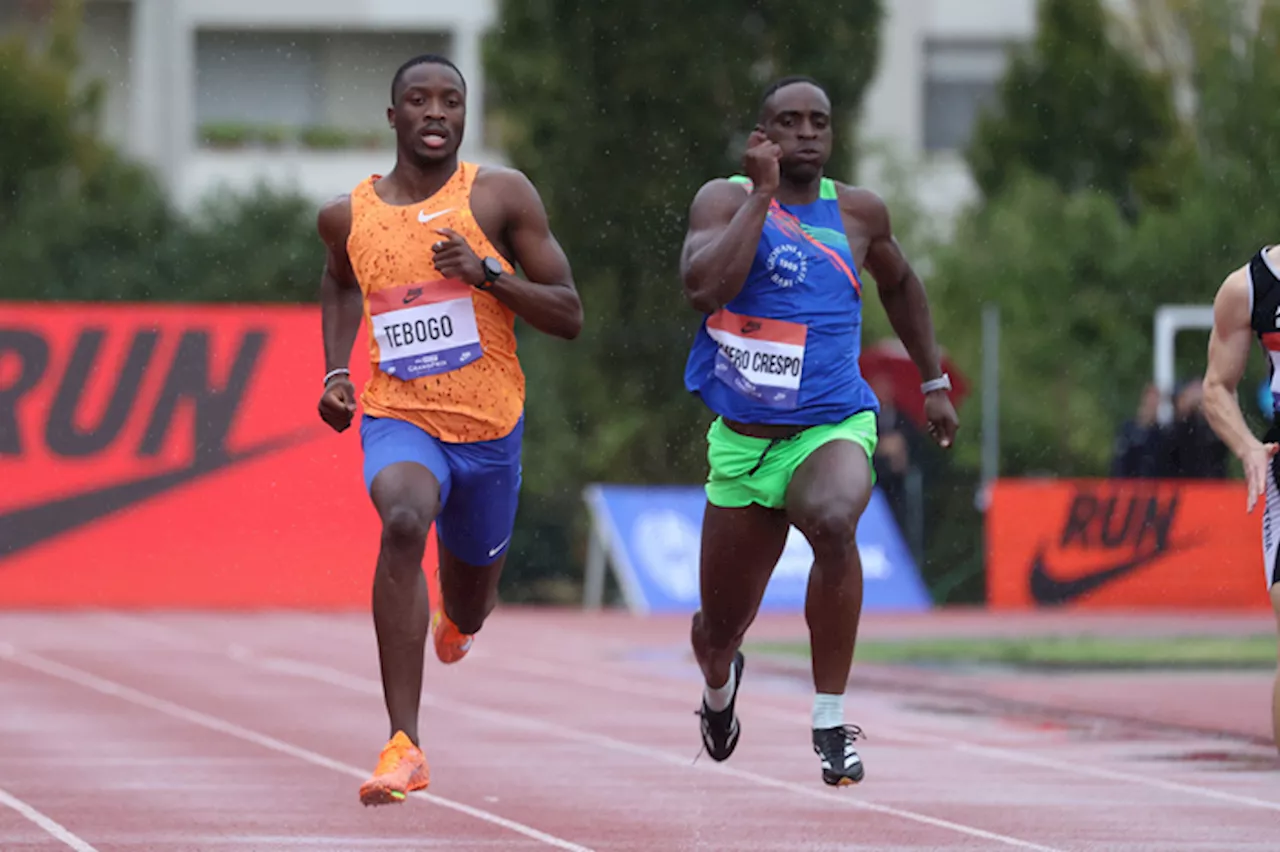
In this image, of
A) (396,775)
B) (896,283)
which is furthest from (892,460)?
(396,775)

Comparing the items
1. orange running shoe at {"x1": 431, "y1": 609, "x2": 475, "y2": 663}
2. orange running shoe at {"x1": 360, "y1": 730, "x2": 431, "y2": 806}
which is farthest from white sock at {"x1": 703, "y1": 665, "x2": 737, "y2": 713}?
orange running shoe at {"x1": 360, "y1": 730, "x2": 431, "y2": 806}

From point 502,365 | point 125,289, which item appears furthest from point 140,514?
point 125,289

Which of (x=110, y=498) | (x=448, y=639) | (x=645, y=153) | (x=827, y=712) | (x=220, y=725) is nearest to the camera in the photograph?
(x=827, y=712)

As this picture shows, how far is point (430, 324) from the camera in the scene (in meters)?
7.55

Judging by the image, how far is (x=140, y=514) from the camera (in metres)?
20.8

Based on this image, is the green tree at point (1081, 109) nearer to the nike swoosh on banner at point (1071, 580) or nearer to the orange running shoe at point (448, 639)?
the nike swoosh on banner at point (1071, 580)

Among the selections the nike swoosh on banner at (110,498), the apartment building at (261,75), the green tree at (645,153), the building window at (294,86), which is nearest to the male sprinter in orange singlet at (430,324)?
the nike swoosh on banner at (110,498)

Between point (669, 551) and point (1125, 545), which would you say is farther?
point (1125, 545)

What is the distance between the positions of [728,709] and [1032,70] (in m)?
30.8

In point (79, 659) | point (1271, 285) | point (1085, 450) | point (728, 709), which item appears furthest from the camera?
point (1085, 450)

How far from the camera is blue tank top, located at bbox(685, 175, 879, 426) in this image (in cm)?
796

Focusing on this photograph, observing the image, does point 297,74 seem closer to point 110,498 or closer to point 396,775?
point 110,498

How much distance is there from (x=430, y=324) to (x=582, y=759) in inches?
138

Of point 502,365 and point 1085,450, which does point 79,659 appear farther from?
point 1085,450
